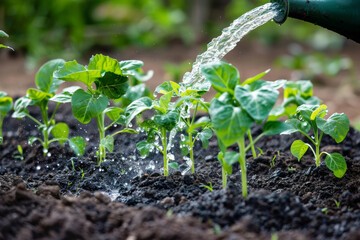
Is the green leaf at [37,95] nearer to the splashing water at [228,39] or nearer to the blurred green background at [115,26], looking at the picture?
the splashing water at [228,39]

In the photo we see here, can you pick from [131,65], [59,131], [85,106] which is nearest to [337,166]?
[131,65]

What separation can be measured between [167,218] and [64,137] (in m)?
1.13

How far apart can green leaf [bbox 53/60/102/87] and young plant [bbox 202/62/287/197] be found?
1.92 ft

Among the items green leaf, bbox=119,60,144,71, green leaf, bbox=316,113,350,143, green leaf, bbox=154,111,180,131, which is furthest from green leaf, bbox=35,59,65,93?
green leaf, bbox=316,113,350,143

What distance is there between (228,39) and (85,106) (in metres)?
0.84

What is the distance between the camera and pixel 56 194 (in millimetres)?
1905

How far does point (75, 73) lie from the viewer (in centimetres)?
196

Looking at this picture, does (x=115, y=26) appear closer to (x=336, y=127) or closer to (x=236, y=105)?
(x=336, y=127)

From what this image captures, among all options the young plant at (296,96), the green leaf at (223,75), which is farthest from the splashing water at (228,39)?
the green leaf at (223,75)

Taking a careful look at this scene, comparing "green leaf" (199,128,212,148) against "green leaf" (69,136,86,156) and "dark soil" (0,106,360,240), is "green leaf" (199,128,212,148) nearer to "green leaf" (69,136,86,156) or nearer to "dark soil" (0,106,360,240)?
"dark soil" (0,106,360,240)

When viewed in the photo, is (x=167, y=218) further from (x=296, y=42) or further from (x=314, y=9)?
(x=296, y=42)

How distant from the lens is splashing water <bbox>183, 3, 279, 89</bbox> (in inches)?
90.7

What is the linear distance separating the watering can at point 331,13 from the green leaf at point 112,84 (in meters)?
0.84

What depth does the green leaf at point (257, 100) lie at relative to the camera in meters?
1.55
